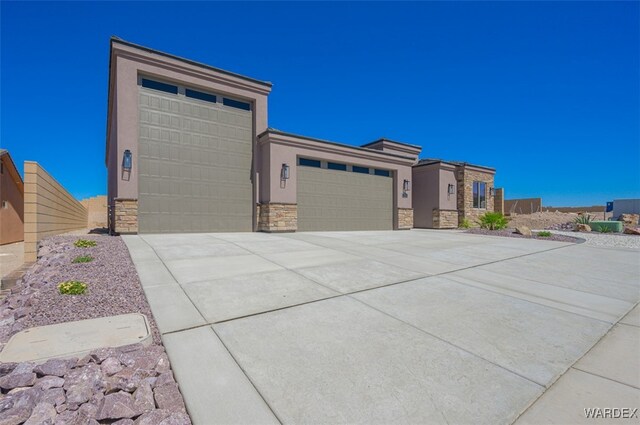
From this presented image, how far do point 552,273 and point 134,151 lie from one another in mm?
11907

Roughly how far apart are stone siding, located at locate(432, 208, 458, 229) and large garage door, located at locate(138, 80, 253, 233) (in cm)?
1194

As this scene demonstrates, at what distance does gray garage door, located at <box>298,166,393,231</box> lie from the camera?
42.7 feet

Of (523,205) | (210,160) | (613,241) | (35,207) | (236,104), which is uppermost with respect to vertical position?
(236,104)

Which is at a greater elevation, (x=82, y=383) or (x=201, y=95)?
(x=201, y=95)

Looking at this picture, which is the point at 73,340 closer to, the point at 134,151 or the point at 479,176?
the point at 134,151

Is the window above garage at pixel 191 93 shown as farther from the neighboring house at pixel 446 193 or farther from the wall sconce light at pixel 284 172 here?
the neighboring house at pixel 446 193

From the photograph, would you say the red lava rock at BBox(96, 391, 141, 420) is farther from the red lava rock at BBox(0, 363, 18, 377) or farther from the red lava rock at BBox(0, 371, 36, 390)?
the red lava rock at BBox(0, 363, 18, 377)

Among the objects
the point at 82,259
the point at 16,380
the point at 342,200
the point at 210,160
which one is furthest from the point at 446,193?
the point at 16,380

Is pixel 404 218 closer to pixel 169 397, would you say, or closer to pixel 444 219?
pixel 444 219

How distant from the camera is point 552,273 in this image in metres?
5.50

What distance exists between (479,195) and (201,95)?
18.7 meters

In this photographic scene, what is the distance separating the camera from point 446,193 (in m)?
18.9

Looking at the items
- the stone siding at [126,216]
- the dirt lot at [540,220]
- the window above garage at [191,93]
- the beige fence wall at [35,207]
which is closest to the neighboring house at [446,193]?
the dirt lot at [540,220]

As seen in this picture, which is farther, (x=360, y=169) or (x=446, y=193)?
(x=446, y=193)
